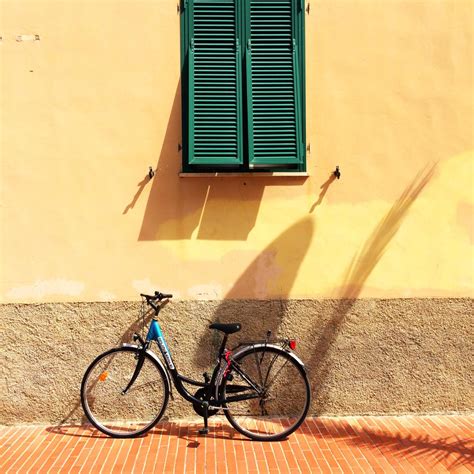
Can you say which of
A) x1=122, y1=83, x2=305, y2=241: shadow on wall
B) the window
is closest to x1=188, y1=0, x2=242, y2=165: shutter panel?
the window

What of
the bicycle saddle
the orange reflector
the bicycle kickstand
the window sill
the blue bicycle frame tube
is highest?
the window sill

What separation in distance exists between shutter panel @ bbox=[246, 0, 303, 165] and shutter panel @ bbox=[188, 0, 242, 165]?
0.12 metres

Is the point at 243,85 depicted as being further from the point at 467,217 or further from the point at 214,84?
the point at 467,217

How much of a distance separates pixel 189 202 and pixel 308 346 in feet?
5.42

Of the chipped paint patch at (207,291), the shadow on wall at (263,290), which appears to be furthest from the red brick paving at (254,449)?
the chipped paint patch at (207,291)

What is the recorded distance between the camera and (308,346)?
5539 mm

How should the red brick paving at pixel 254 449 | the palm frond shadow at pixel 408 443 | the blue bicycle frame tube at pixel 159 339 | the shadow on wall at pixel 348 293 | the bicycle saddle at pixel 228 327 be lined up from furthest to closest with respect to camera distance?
the shadow on wall at pixel 348 293 < the blue bicycle frame tube at pixel 159 339 < the bicycle saddle at pixel 228 327 < the palm frond shadow at pixel 408 443 < the red brick paving at pixel 254 449

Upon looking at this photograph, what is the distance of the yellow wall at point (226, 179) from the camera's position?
538 centimetres

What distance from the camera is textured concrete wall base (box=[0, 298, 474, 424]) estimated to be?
5383 mm

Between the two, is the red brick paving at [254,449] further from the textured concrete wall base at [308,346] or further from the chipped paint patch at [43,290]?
the chipped paint patch at [43,290]

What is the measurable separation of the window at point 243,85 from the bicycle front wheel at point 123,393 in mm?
1757

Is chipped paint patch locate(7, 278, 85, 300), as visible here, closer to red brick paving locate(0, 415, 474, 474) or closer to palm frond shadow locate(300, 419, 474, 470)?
red brick paving locate(0, 415, 474, 474)

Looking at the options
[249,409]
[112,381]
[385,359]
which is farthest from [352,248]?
[112,381]

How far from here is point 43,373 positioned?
5.39m
